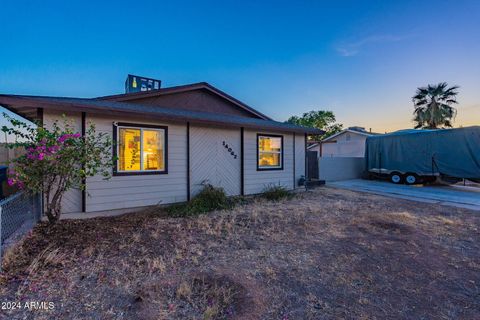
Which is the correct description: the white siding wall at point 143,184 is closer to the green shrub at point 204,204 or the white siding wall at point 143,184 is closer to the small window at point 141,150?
the small window at point 141,150

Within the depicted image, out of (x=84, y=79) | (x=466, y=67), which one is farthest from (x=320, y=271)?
(x=84, y=79)

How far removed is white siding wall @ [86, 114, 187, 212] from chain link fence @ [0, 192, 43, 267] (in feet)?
3.09

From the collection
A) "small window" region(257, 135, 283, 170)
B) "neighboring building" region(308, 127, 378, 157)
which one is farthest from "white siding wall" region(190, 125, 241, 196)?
"neighboring building" region(308, 127, 378, 157)

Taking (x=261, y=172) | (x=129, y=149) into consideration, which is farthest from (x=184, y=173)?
(x=261, y=172)

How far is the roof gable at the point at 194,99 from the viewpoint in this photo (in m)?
7.42

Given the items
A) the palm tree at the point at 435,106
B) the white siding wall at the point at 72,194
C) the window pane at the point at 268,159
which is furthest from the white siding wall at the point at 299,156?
the palm tree at the point at 435,106

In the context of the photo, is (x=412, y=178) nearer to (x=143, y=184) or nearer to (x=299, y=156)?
(x=299, y=156)

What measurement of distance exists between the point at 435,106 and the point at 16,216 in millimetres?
24299

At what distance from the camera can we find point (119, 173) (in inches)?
209

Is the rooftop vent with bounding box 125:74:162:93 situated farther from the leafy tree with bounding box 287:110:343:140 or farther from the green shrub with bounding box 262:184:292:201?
the leafy tree with bounding box 287:110:343:140

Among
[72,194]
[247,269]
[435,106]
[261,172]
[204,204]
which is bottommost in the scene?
[247,269]

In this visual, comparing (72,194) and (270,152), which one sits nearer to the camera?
(72,194)

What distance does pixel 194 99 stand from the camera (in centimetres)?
843

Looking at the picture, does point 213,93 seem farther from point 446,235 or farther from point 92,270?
point 446,235
